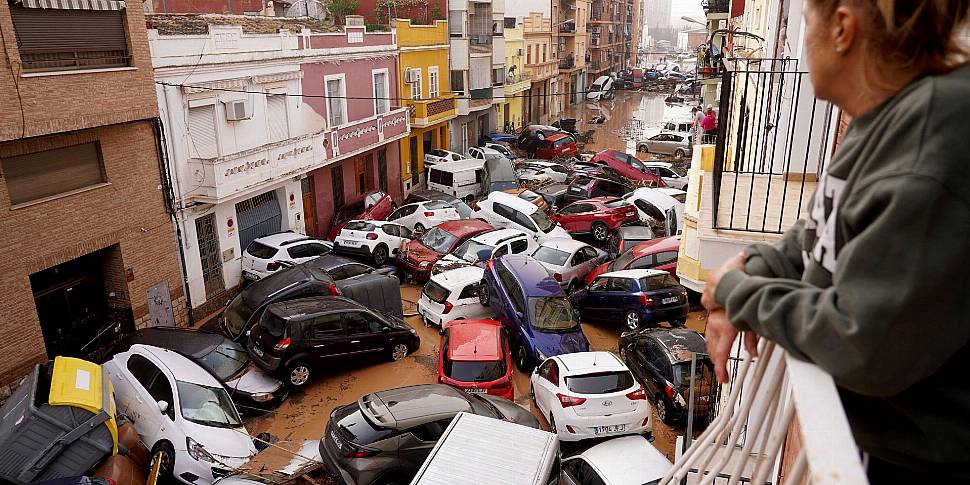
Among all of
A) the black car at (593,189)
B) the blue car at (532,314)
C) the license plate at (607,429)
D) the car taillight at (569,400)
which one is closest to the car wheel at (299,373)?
the blue car at (532,314)

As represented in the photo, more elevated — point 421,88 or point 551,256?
→ point 421,88

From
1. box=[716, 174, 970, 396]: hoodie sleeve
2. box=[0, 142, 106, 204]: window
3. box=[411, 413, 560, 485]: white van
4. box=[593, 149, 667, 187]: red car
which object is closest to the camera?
box=[716, 174, 970, 396]: hoodie sleeve

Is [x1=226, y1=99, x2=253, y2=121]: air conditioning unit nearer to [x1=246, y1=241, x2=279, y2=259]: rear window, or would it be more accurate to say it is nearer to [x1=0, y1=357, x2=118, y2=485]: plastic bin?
[x1=246, y1=241, x2=279, y2=259]: rear window

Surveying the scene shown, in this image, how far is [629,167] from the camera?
2802 cm

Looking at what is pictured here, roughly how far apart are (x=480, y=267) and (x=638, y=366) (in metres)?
5.25

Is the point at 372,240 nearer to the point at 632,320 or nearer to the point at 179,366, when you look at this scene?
the point at 632,320

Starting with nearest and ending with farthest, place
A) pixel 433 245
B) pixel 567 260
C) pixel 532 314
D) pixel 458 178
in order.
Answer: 1. pixel 532 314
2. pixel 567 260
3. pixel 433 245
4. pixel 458 178

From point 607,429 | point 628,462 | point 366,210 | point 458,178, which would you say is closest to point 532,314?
point 607,429

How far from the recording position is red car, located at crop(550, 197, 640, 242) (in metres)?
20.6

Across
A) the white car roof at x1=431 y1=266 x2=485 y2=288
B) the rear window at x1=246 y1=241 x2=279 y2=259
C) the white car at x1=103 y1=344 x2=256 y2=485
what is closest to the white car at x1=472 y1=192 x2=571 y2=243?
the white car roof at x1=431 y1=266 x2=485 y2=288

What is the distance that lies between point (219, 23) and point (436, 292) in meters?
9.91

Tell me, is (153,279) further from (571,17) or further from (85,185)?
(571,17)

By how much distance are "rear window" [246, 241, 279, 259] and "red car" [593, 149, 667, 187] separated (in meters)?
16.2

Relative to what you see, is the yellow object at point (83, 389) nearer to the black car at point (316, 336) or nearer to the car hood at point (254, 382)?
the car hood at point (254, 382)
